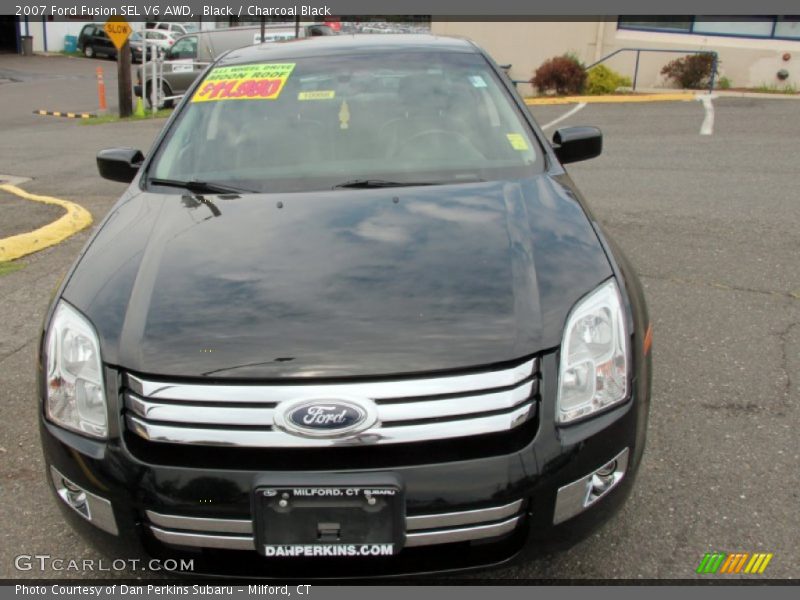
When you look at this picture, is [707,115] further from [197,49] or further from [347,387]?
[347,387]

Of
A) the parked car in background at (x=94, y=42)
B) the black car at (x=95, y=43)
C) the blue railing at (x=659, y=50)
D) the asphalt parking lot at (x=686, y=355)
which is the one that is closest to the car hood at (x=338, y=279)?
the asphalt parking lot at (x=686, y=355)

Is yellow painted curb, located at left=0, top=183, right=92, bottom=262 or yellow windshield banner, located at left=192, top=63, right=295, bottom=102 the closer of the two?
yellow windshield banner, located at left=192, top=63, right=295, bottom=102

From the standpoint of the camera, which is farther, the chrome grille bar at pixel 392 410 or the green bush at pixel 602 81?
the green bush at pixel 602 81

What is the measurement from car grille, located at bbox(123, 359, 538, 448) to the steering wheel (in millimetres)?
1541

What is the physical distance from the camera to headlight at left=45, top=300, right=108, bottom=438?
212cm

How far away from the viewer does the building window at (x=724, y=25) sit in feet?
54.4

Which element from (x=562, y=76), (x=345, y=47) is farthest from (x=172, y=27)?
(x=345, y=47)

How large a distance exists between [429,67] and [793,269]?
3000mm

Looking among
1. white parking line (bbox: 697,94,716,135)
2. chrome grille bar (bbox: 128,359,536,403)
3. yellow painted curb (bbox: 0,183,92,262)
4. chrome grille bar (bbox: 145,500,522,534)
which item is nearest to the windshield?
chrome grille bar (bbox: 128,359,536,403)

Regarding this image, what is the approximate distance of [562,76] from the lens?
16.7 m

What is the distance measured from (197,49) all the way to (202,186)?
15.9 metres

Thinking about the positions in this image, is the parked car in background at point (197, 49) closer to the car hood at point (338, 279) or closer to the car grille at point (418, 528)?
the car hood at point (338, 279)

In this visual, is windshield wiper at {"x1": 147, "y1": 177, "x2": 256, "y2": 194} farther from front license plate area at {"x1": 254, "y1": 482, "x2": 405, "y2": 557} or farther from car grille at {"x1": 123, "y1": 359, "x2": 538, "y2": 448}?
front license plate area at {"x1": 254, "y1": 482, "x2": 405, "y2": 557}

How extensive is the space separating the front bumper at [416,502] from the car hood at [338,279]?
0.80 ft
